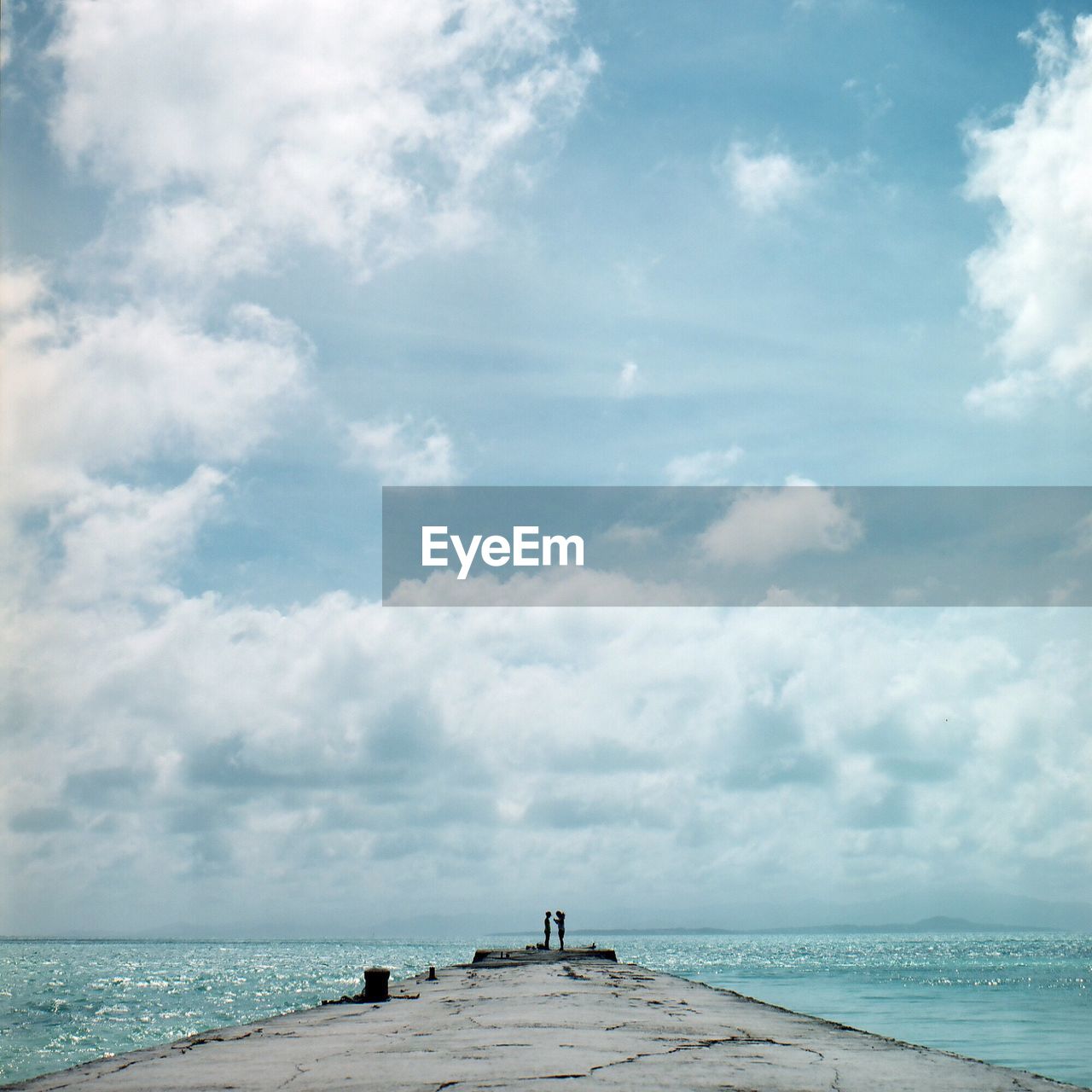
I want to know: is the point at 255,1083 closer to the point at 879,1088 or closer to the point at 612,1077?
the point at 612,1077

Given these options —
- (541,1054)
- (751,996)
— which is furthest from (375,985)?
(751,996)

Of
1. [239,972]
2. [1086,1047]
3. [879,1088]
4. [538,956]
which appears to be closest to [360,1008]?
[879,1088]

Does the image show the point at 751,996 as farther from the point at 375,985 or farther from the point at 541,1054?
the point at 541,1054

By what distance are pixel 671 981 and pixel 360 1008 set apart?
11643 mm

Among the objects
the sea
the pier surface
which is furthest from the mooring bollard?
the sea

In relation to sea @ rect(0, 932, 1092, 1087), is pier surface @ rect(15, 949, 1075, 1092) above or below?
above

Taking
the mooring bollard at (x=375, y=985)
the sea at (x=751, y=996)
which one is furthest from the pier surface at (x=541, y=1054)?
the sea at (x=751, y=996)

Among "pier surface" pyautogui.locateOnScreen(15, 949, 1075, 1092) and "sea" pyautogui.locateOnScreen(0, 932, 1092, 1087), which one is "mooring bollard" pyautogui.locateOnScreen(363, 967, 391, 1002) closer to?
"pier surface" pyautogui.locateOnScreen(15, 949, 1075, 1092)

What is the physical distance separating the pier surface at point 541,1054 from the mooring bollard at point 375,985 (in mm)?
1100

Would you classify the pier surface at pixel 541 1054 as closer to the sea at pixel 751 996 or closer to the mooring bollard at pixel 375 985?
the mooring bollard at pixel 375 985

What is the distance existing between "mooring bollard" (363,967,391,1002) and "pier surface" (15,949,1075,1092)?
110cm

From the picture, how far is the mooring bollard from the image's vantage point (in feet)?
63.1

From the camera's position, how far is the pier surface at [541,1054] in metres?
8.83

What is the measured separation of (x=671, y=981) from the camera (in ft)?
86.9
